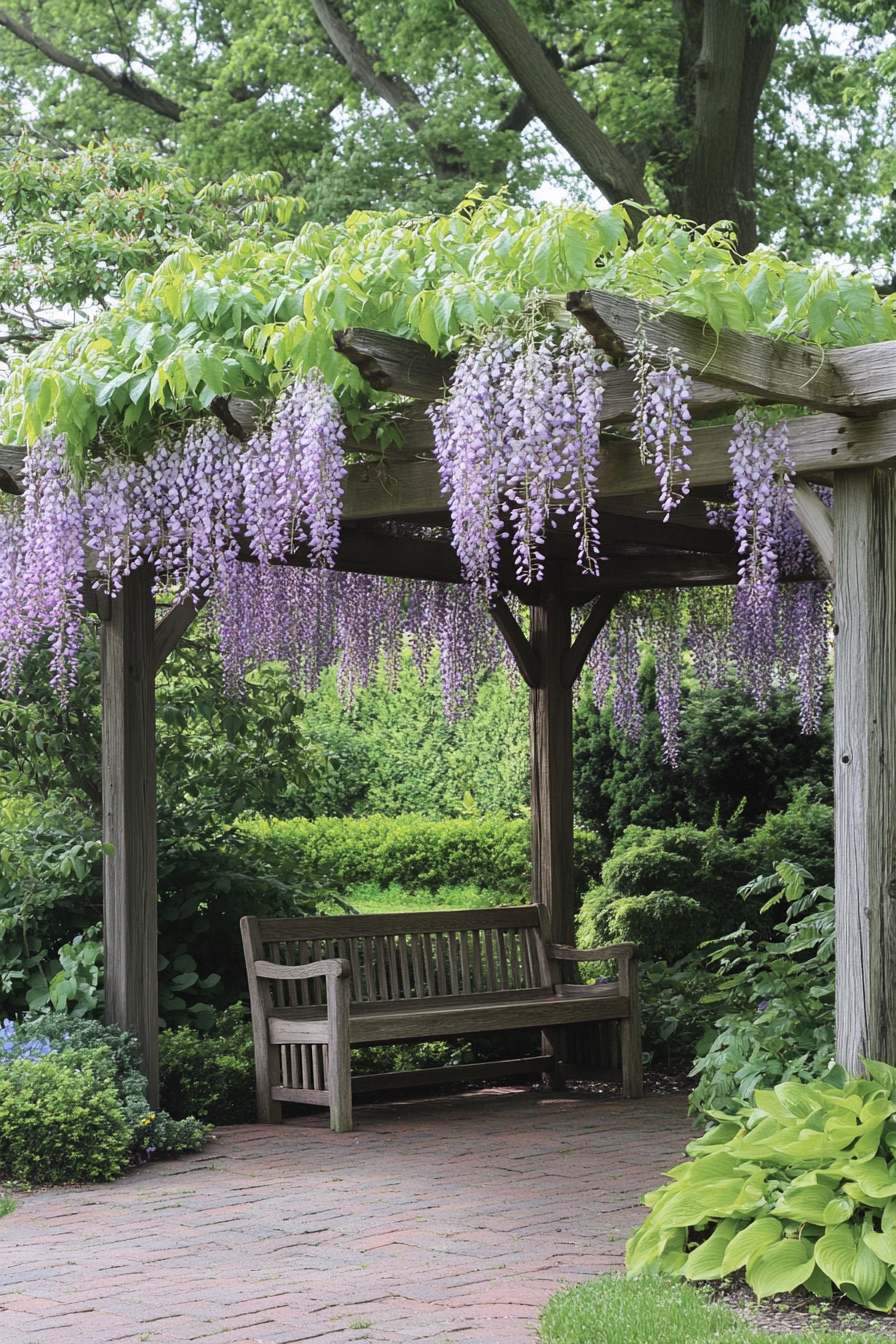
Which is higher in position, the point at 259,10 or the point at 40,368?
the point at 259,10

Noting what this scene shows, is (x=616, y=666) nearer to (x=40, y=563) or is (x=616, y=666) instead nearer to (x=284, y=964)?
(x=284, y=964)

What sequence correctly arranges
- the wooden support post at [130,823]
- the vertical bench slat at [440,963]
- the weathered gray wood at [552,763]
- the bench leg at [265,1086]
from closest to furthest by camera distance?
the wooden support post at [130,823], the bench leg at [265,1086], the vertical bench slat at [440,963], the weathered gray wood at [552,763]

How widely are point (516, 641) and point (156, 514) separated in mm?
2614

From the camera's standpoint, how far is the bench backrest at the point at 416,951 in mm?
6230

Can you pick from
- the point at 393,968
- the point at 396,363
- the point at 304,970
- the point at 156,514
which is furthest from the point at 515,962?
the point at 396,363

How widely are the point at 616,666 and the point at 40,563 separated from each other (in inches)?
159

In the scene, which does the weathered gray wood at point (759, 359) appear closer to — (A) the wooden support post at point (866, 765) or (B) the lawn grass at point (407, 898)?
(A) the wooden support post at point (866, 765)

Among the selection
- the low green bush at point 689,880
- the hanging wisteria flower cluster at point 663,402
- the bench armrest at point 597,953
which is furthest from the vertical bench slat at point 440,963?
the hanging wisteria flower cluster at point 663,402

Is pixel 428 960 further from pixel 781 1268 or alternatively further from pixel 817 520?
pixel 781 1268

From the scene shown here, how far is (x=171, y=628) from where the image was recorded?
551cm

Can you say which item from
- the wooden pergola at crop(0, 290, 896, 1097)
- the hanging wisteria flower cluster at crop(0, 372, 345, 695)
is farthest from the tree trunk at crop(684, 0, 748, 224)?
the hanging wisteria flower cluster at crop(0, 372, 345, 695)

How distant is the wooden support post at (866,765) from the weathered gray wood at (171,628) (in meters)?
2.55

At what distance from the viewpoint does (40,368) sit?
4762 millimetres

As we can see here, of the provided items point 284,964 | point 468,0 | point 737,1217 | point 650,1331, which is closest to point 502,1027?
point 284,964
